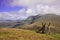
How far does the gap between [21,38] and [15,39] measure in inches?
33.8

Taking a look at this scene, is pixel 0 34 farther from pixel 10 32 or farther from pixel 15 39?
pixel 15 39

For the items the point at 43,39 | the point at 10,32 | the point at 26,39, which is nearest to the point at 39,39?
the point at 43,39

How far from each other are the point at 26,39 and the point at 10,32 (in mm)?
3162

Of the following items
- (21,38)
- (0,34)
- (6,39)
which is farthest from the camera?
(0,34)

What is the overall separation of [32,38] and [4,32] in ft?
11.7

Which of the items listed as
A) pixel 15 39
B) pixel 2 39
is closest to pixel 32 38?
pixel 15 39

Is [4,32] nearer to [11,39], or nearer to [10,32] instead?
[10,32]

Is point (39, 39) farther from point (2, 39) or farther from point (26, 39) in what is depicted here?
point (2, 39)

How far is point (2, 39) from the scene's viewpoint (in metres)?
14.2

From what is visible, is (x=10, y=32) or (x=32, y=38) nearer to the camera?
(x=32, y=38)

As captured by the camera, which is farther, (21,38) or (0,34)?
(0,34)

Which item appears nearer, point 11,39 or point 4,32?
point 11,39

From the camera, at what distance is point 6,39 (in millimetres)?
14000

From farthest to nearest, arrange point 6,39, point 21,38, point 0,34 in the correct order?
1. point 0,34
2. point 21,38
3. point 6,39
